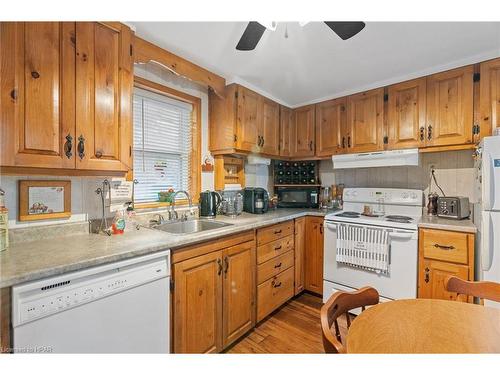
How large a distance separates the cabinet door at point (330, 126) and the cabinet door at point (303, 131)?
0.28 feet

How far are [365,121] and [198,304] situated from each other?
7.78ft

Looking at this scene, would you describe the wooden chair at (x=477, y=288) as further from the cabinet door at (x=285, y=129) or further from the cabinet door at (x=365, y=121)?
the cabinet door at (x=285, y=129)

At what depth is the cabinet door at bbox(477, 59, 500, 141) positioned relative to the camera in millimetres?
1871

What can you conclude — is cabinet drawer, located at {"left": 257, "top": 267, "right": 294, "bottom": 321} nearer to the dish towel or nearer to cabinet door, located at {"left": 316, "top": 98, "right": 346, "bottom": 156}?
the dish towel

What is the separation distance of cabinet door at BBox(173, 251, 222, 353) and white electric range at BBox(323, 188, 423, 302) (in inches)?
50.3

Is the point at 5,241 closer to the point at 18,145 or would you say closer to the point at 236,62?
the point at 18,145

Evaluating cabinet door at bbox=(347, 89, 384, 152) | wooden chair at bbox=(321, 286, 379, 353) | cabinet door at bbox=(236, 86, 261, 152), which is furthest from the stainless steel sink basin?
cabinet door at bbox=(347, 89, 384, 152)

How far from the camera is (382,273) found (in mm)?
2113

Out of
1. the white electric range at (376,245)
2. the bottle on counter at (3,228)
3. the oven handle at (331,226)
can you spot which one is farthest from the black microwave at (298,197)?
the bottle on counter at (3,228)

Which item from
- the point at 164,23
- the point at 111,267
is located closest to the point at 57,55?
the point at 164,23

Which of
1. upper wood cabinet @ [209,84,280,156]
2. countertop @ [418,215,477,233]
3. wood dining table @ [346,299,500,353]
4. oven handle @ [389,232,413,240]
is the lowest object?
wood dining table @ [346,299,500,353]

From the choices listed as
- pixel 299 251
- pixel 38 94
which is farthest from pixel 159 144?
pixel 299 251

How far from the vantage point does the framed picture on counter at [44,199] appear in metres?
1.33

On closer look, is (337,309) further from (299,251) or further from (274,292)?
(299,251)
